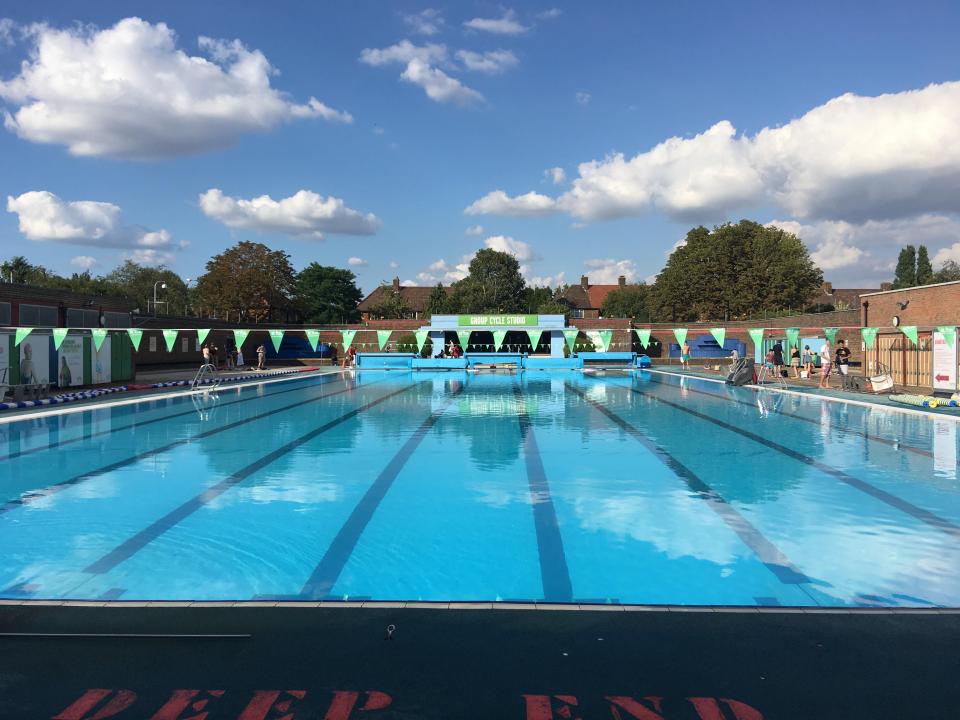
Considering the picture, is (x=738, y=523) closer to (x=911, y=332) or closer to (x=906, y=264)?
(x=911, y=332)

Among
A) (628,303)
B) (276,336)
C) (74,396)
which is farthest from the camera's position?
(628,303)

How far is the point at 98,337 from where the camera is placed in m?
19.4

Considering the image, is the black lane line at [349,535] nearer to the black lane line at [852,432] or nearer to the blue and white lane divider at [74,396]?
the black lane line at [852,432]

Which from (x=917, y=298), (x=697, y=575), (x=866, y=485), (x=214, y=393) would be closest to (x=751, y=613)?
(x=697, y=575)

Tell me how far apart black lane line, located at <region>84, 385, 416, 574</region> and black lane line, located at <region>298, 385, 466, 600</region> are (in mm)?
1510

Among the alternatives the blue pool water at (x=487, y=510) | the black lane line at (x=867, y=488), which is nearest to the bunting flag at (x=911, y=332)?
the blue pool water at (x=487, y=510)

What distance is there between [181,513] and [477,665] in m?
4.37

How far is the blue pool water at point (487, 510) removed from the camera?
4.45m

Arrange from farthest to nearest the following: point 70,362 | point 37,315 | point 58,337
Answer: point 37,315
point 70,362
point 58,337

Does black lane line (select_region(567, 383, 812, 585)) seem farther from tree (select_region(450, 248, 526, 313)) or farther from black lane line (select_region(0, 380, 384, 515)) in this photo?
tree (select_region(450, 248, 526, 313))

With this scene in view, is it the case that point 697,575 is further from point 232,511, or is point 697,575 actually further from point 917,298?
point 917,298

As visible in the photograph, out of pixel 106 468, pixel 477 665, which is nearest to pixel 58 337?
pixel 106 468

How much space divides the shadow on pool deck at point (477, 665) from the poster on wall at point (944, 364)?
15.1m

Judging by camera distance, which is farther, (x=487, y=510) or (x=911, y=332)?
(x=911, y=332)
